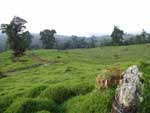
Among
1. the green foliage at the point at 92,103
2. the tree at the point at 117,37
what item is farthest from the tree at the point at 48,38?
the green foliage at the point at 92,103

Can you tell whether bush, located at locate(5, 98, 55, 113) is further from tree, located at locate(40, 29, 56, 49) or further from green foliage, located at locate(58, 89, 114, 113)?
tree, located at locate(40, 29, 56, 49)

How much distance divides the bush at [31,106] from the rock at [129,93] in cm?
585

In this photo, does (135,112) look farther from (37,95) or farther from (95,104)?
(37,95)

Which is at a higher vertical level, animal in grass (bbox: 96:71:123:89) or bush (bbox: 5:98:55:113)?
animal in grass (bbox: 96:71:123:89)

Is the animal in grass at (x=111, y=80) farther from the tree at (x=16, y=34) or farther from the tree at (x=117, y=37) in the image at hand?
the tree at (x=117, y=37)

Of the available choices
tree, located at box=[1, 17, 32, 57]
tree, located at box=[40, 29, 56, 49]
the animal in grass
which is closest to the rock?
the animal in grass

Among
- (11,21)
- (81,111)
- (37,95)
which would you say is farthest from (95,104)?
(11,21)

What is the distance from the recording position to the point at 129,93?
18625 millimetres

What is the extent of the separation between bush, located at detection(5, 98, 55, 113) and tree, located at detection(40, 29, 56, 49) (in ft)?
352

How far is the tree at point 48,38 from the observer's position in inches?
5157

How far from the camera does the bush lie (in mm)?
23312

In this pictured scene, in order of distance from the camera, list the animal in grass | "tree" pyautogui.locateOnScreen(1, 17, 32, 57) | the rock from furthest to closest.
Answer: "tree" pyautogui.locateOnScreen(1, 17, 32, 57)
the animal in grass
the rock

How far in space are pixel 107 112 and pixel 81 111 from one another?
6.96 ft

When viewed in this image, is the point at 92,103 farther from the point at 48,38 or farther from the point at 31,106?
the point at 48,38
